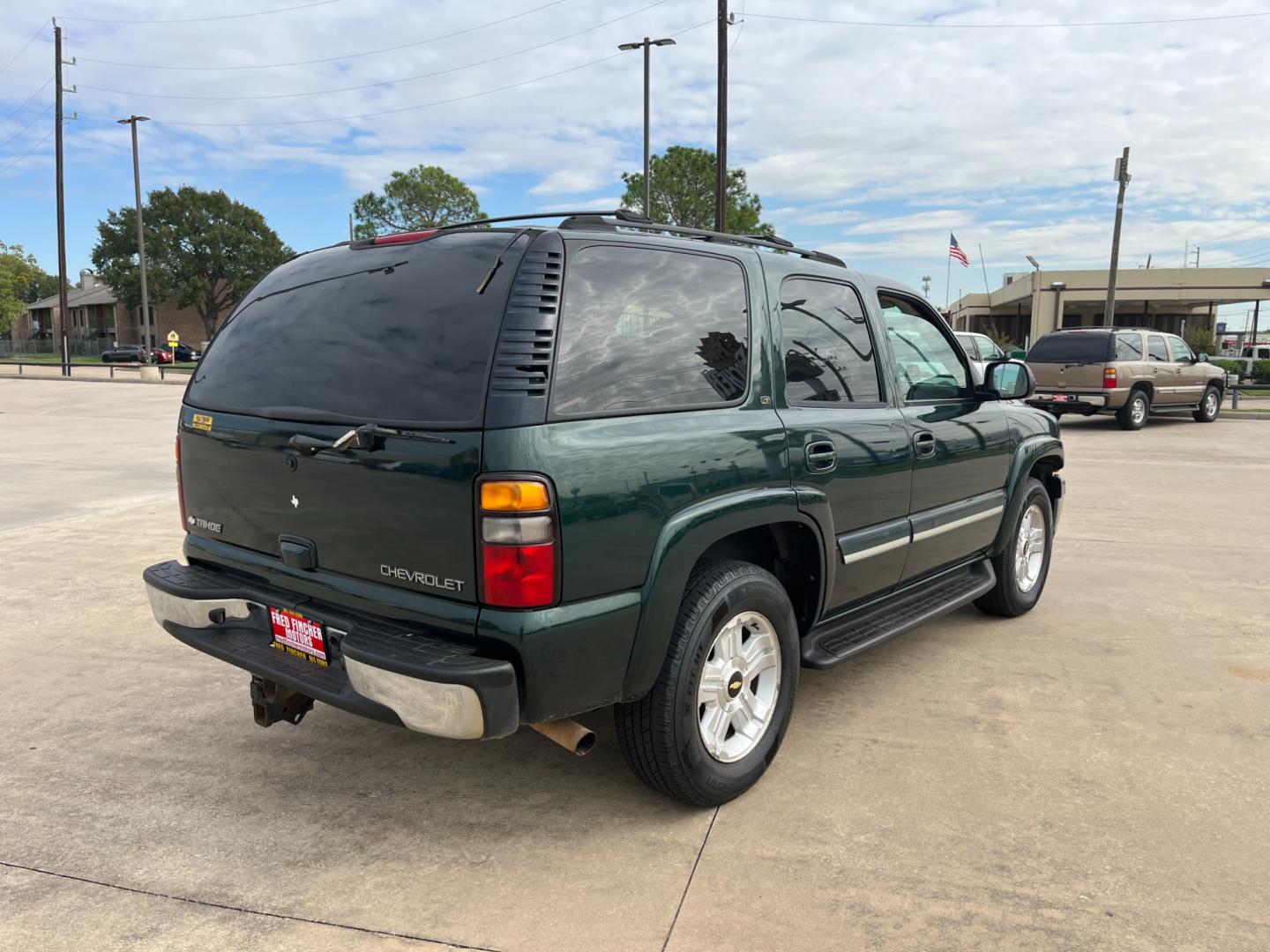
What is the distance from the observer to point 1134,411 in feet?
52.8

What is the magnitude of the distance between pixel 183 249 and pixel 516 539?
68.0 metres

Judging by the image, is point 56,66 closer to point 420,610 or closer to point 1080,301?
point 420,610

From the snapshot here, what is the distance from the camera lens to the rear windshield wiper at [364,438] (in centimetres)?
259

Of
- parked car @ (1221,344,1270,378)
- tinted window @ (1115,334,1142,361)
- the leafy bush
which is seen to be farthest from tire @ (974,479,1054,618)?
the leafy bush

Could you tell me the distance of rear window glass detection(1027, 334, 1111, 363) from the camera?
15547mm

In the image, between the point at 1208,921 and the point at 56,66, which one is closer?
the point at 1208,921

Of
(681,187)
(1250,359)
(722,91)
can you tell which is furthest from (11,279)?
(1250,359)

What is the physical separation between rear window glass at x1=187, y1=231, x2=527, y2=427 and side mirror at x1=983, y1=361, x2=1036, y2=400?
9.25 feet

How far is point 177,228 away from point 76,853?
67273 millimetres

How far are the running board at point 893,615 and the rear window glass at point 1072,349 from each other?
1239 cm

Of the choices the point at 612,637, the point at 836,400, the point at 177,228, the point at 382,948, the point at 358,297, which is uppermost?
the point at 177,228

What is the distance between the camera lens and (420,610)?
2.66 meters

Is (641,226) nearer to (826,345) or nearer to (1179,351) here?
(826,345)

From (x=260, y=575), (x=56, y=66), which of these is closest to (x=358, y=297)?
(x=260, y=575)
